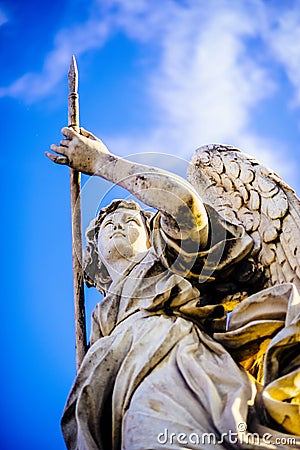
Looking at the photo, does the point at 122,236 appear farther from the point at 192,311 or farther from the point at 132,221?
the point at 192,311

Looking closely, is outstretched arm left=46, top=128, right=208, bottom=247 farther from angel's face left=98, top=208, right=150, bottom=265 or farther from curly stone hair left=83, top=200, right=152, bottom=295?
curly stone hair left=83, top=200, right=152, bottom=295

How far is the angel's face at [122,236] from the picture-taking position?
725 centimetres

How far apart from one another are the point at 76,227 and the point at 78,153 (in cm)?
72

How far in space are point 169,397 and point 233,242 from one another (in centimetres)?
128

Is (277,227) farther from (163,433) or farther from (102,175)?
(163,433)

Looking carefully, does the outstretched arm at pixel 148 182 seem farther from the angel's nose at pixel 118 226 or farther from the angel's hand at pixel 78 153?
the angel's nose at pixel 118 226

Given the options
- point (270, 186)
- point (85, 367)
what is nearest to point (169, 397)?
point (85, 367)

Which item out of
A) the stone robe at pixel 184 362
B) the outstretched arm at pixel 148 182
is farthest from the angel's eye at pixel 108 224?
the outstretched arm at pixel 148 182

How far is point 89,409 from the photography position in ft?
20.1

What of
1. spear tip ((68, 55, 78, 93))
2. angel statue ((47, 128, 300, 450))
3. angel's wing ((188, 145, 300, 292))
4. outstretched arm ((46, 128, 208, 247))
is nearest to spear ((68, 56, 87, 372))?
spear tip ((68, 55, 78, 93))

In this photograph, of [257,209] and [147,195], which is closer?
[147,195]

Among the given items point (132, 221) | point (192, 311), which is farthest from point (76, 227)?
point (192, 311)

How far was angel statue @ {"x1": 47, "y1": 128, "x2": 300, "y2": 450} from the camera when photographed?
5.74 metres

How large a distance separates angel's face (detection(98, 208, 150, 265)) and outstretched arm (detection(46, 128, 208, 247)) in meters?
0.74
